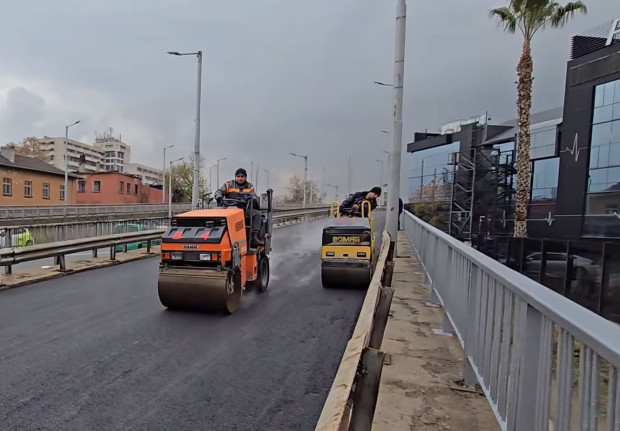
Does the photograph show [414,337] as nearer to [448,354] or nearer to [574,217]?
[448,354]

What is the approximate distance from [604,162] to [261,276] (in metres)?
22.4

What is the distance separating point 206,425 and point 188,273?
10.9 ft

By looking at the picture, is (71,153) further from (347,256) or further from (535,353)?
(535,353)

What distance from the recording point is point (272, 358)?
16.6ft

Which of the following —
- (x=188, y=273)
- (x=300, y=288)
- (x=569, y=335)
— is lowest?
(x=300, y=288)

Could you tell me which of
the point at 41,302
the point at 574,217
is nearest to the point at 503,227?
the point at 574,217

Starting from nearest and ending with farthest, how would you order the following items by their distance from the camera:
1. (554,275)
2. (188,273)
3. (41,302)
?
(188,273) < (41,302) < (554,275)

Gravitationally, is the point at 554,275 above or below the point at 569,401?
below

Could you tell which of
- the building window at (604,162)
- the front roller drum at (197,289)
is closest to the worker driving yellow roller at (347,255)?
the front roller drum at (197,289)

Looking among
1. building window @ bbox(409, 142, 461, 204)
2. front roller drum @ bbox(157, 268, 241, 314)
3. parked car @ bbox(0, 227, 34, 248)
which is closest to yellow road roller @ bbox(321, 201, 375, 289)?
front roller drum @ bbox(157, 268, 241, 314)

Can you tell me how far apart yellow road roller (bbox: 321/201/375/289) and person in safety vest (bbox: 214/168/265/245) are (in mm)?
1566

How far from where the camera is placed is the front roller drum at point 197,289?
653cm

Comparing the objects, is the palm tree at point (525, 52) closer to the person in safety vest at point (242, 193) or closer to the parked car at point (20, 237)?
the person in safety vest at point (242, 193)

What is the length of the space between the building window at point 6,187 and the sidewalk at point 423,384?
151 feet
